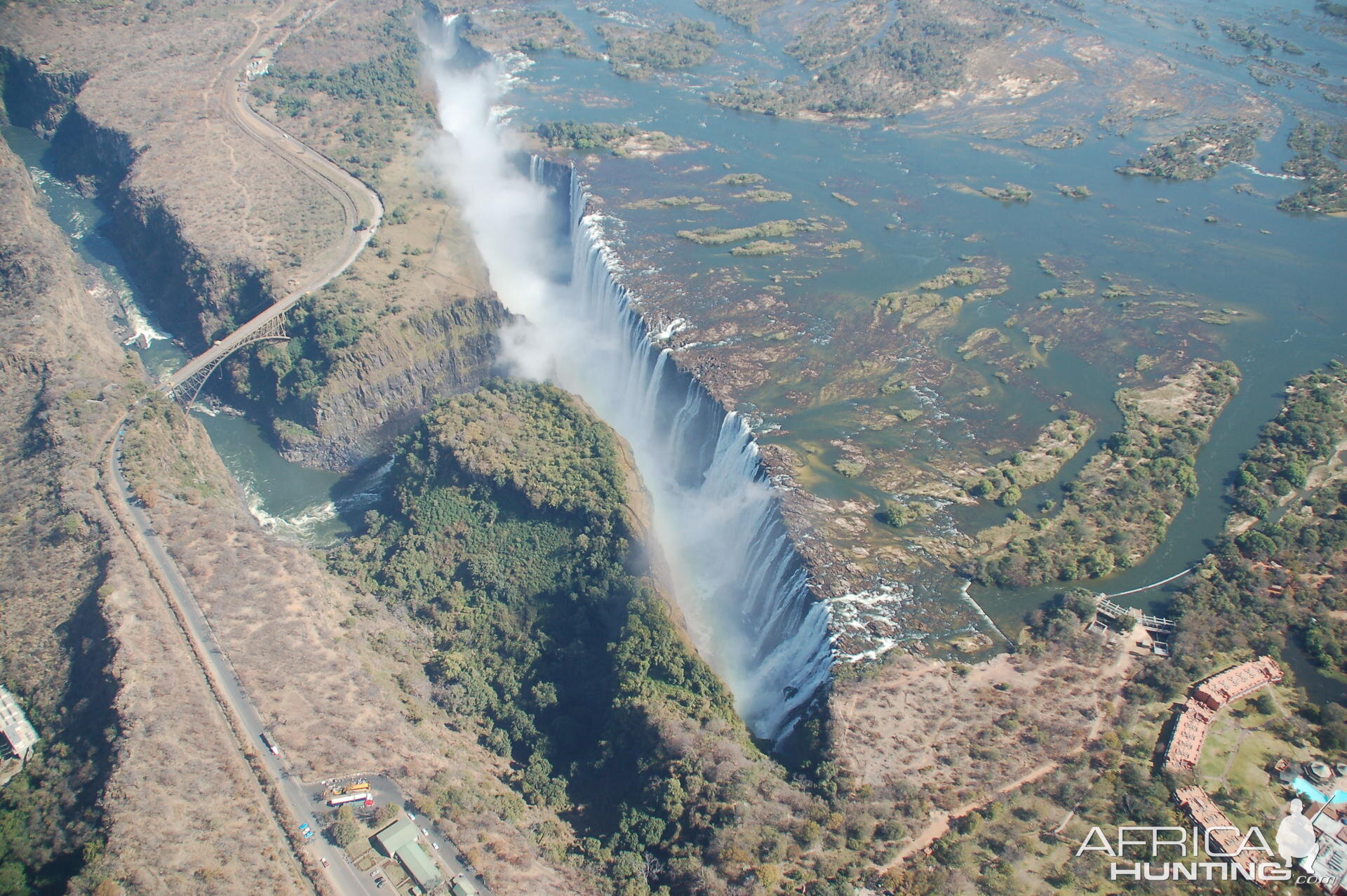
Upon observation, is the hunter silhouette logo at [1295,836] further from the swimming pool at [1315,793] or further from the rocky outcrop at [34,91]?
the rocky outcrop at [34,91]

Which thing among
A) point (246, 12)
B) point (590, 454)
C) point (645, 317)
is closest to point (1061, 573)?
point (590, 454)

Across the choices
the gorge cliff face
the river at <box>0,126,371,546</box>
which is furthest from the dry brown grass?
the gorge cliff face

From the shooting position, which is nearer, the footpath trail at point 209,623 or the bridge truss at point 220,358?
the footpath trail at point 209,623

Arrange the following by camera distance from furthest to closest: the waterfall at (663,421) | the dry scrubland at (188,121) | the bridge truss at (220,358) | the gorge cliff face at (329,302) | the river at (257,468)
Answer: the dry scrubland at (188,121)
the bridge truss at (220,358)
the gorge cliff face at (329,302)
the river at (257,468)
the waterfall at (663,421)

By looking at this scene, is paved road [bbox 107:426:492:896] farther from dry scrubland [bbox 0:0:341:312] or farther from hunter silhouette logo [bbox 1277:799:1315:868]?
dry scrubland [bbox 0:0:341:312]

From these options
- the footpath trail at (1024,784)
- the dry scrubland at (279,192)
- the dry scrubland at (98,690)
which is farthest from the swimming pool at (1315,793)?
the dry scrubland at (279,192)

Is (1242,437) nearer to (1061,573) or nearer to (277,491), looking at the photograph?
(1061,573)
